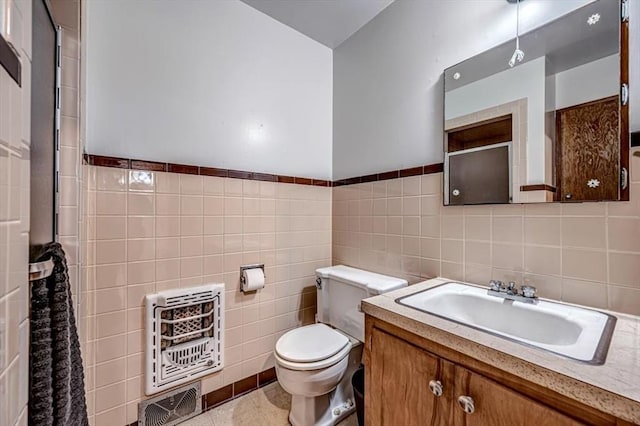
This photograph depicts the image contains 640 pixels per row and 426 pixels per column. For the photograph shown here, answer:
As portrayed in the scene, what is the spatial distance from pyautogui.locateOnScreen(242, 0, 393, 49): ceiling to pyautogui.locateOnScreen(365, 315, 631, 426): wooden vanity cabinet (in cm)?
184

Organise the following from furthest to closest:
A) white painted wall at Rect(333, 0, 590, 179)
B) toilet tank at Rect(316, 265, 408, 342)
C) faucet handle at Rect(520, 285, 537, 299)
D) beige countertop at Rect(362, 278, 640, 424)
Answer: toilet tank at Rect(316, 265, 408, 342)
white painted wall at Rect(333, 0, 590, 179)
faucet handle at Rect(520, 285, 537, 299)
beige countertop at Rect(362, 278, 640, 424)

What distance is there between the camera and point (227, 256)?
170 centimetres

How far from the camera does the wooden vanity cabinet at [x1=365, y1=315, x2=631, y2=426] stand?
25.7 inches

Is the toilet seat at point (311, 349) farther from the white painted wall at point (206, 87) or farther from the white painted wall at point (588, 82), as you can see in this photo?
the white painted wall at point (588, 82)

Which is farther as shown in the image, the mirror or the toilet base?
the toilet base

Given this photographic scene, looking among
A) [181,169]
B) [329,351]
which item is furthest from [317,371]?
[181,169]

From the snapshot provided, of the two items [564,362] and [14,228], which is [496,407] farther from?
[14,228]

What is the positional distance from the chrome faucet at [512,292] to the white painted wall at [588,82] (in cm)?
73

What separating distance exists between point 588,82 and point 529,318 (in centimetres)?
90

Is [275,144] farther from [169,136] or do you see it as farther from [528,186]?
[528,186]

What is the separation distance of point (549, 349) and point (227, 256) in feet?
4.90

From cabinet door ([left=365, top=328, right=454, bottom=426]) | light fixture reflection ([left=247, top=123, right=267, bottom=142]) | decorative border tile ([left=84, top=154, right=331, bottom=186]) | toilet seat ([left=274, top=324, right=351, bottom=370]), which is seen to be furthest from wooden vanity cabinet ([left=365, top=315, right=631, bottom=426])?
light fixture reflection ([left=247, top=123, right=267, bottom=142])

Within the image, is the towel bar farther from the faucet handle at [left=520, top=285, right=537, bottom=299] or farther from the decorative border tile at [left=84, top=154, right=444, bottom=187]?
the faucet handle at [left=520, top=285, right=537, bottom=299]

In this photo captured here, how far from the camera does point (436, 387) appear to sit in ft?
2.78
